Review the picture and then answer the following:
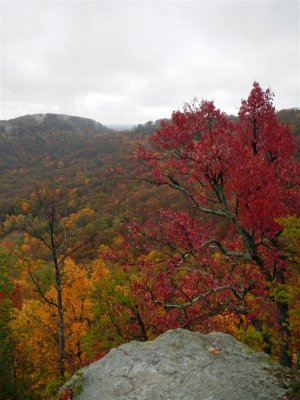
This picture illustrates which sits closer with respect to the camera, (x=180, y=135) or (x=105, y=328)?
(x=180, y=135)

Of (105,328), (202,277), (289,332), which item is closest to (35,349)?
(105,328)

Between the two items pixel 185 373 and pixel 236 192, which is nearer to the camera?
pixel 185 373

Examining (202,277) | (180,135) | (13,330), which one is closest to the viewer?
(180,135)

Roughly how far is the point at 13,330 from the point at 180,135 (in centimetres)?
2017

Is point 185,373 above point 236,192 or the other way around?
the other way around

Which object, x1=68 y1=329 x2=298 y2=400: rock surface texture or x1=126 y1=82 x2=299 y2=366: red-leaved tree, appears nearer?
x1=68 y1=329 x2=298 y2=400: rock surface texture

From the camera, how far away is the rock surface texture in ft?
23.1

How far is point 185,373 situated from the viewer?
7.81 metres

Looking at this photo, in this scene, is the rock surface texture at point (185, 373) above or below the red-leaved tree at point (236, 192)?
below

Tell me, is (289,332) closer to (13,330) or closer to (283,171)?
(283,171)

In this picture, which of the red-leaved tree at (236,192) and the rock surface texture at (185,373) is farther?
the red-leaved tree at (236,192)

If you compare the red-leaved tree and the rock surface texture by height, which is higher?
the red-leaved tree

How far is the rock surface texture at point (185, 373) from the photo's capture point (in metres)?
7.05

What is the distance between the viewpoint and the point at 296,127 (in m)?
100
